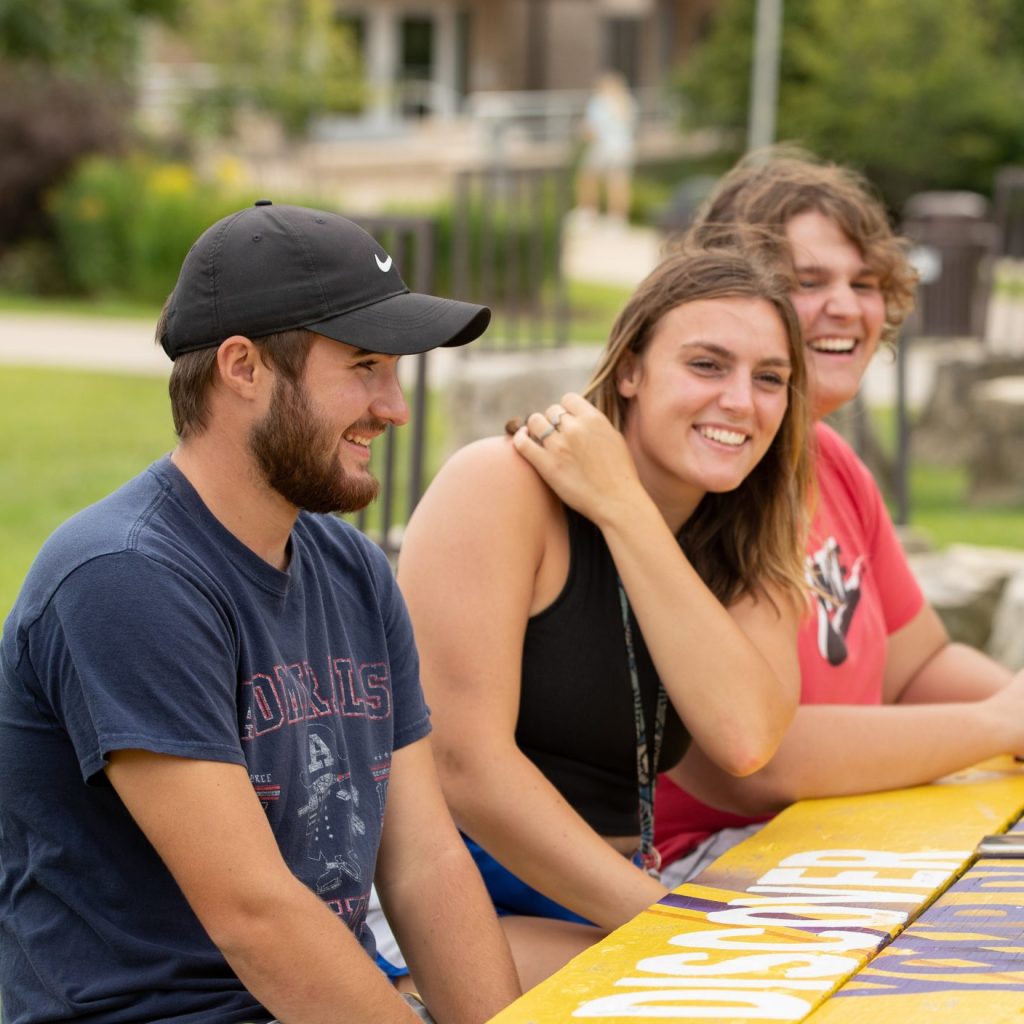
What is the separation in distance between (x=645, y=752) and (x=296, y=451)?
0.96 meters

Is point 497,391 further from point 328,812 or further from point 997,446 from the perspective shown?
point 328,812

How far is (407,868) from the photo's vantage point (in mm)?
2426

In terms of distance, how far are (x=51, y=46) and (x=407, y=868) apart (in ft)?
61.7

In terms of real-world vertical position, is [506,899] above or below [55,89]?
below

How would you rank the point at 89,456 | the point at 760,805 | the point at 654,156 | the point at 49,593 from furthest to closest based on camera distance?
1. the point at 654,156
2. the point at 89,456
3. the point at 760,805
4. the point at 49,593

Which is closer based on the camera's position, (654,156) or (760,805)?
(760,805)

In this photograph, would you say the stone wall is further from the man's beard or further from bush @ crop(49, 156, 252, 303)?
bush @ crop(49, 156, 252, 303)

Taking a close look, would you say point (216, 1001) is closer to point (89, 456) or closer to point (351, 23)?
point (89, 456)

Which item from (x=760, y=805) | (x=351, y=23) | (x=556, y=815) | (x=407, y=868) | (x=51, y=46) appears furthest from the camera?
(x=351, y=23)

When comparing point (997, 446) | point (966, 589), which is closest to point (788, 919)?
point (966, 589)

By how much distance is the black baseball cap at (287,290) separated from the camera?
208cm

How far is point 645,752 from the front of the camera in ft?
9.12

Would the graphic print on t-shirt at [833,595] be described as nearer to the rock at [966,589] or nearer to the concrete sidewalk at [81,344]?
the rock at [966,589]

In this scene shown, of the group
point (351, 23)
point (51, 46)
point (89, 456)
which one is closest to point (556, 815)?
point (89, 456)
